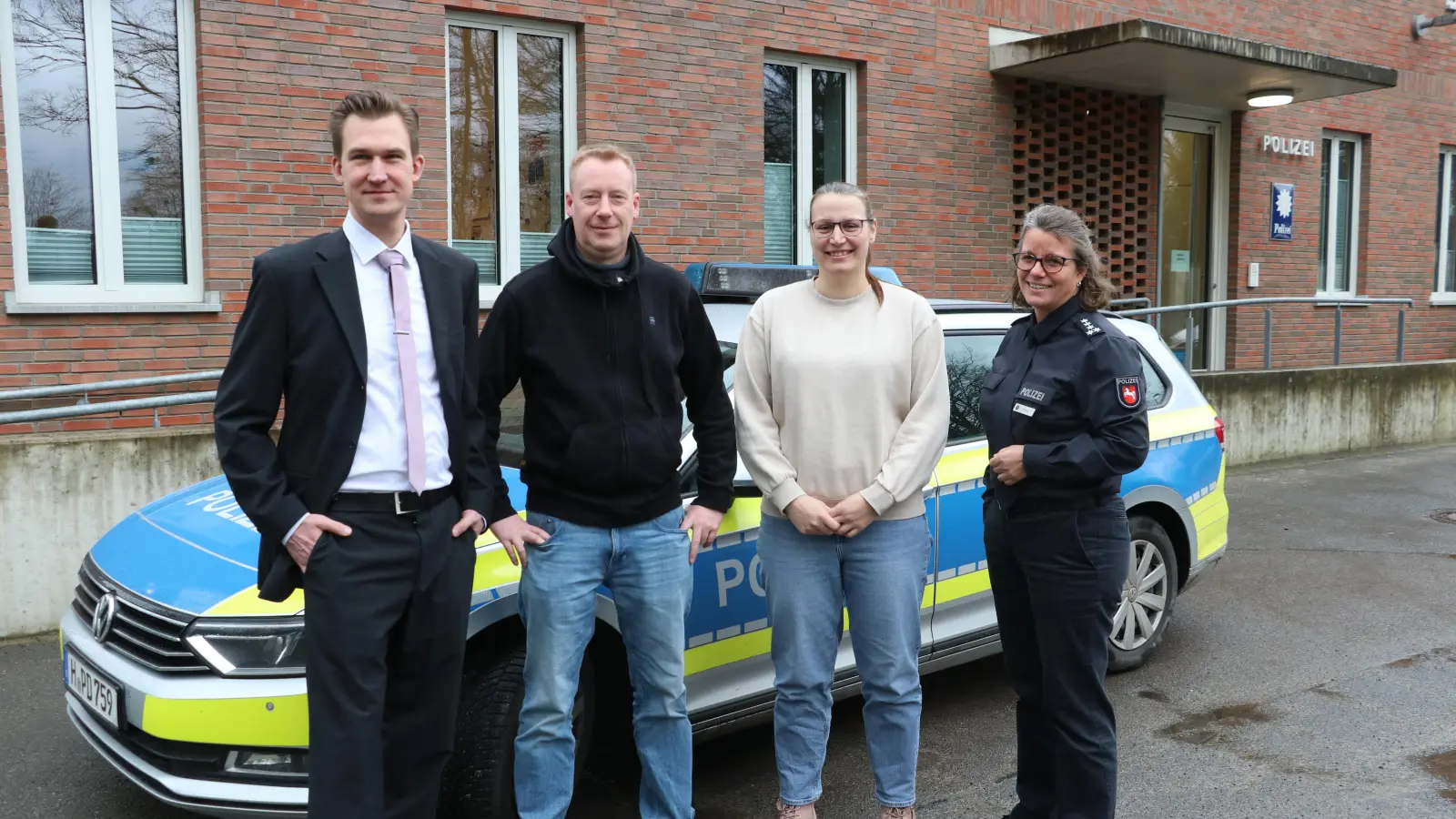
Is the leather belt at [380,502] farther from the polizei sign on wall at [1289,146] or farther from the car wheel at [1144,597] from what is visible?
the polizei sign on wall at [1289,146]

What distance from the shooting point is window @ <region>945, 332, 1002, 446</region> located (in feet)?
14.9

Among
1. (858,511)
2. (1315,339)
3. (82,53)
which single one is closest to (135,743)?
(858,511)

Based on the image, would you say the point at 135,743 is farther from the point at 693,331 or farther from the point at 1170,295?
the point at 1170,295

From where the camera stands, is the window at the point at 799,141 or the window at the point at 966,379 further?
the window at the point at 799,141

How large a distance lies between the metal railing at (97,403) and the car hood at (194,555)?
6.65ft

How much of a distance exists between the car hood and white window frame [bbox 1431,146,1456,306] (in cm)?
1500

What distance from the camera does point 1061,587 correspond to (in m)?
3.20

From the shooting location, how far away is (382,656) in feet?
8.79

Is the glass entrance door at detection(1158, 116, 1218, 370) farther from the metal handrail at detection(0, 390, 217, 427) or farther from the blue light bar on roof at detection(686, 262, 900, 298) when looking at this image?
the metal handrail at detection(0, 390, 217, 427)

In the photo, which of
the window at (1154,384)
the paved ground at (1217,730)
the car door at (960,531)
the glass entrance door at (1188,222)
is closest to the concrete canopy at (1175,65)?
the glass entrance door at (1188,222)

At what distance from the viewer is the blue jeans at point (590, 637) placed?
121 inches

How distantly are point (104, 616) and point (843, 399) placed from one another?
7.27ft

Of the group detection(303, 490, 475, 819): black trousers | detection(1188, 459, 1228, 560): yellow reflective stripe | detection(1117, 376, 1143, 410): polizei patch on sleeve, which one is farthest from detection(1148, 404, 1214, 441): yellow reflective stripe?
detection(303, 490, 475, 819): black trousers

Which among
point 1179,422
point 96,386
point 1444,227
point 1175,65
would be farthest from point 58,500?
point 1444,227
